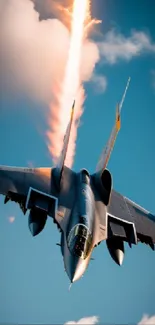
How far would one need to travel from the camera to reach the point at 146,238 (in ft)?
78.0

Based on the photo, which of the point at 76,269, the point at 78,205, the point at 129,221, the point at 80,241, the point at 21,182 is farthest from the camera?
the point at 129,221

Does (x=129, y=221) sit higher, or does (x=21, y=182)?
(x=21, y=182)

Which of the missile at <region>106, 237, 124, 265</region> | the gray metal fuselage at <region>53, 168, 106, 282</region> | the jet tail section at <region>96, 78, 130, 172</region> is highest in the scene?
the jet tail section at <region>96, 78, 130, 172</region>

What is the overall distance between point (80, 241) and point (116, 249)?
20.4ft

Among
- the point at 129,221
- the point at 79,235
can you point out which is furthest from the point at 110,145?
the point at 79,235

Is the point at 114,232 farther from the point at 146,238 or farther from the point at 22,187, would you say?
the point at 22,187

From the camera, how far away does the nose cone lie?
1581cm

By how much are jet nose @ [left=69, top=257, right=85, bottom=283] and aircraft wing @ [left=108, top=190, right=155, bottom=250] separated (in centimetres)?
520

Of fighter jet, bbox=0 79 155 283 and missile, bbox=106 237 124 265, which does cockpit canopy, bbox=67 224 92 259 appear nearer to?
fighter jet, bbox=0 79 155 283

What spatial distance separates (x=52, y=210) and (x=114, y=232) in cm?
341

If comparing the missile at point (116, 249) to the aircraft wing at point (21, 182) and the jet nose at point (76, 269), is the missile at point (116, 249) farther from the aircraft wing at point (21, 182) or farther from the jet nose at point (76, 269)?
the jet nose at point (76, 269)

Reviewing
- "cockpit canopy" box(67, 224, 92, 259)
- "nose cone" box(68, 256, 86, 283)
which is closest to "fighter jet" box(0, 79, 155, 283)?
"cockpit canopy" box(67, 224, 92, 259)

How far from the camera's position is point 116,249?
22.2 metres

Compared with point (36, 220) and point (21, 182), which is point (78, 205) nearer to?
point (36, 220)
